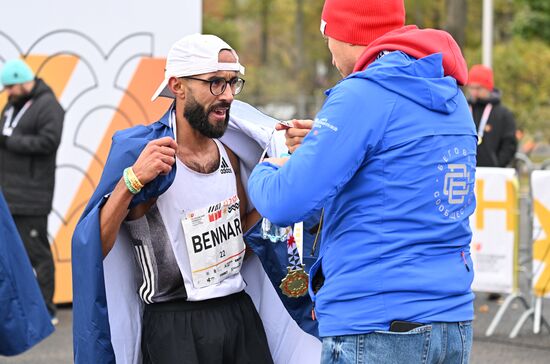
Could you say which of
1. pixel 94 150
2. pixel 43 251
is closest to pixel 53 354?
pixel 43 251

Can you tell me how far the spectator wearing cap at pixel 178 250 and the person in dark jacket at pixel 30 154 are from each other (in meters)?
4.82

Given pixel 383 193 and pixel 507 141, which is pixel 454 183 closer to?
pixel 383 193

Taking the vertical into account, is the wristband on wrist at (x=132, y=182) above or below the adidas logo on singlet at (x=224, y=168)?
above

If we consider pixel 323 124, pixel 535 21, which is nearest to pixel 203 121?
pixel 323 124

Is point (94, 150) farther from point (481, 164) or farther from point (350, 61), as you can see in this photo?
point (350, 61)

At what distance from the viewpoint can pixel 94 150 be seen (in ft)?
31.1

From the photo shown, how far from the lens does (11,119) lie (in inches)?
349

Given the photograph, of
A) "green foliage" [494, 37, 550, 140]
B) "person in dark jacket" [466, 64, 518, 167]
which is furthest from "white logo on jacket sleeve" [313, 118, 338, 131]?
"green foliage" [494, 37, 550, 140]

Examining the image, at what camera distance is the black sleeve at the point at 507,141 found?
11.3 metres

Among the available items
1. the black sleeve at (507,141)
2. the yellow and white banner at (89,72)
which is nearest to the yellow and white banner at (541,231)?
the black sleeve at (507,141)

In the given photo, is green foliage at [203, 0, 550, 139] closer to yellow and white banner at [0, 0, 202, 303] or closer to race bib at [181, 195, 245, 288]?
yellow and white banner at [0, 0, 202, 303]

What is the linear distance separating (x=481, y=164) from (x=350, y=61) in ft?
26.2

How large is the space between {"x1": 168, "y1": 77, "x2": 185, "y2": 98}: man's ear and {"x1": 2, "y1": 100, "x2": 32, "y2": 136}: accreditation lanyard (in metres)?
5.00

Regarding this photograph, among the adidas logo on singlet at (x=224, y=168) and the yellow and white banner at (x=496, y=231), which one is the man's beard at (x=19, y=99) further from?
the adidas logo on singlet at (x=224, y=168)
